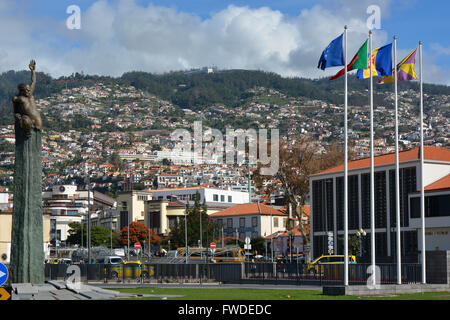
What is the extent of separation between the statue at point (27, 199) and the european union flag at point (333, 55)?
12554 mm

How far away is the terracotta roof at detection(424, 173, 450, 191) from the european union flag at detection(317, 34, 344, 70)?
2587 cm

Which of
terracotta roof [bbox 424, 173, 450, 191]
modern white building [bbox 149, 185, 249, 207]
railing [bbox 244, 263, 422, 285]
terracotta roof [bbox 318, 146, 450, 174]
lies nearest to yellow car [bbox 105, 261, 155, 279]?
railing [bbox 244, 263, 422, 285]

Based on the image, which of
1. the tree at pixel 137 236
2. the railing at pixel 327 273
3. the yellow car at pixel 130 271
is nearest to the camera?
the railing at pixel 327 273

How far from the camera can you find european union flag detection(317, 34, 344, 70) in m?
30.4

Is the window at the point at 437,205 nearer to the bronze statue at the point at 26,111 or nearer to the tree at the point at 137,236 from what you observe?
the bronze statue at the point at 26,111

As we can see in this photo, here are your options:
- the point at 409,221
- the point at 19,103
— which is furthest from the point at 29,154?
the point at 409,221

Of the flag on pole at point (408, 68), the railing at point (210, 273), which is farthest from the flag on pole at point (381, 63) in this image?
the railing at point (210, 273)

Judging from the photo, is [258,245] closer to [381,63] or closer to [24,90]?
[381,63]

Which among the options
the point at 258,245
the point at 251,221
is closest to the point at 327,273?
the point at 258,245

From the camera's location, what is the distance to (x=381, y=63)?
32438mm

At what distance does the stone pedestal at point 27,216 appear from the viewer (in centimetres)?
2308

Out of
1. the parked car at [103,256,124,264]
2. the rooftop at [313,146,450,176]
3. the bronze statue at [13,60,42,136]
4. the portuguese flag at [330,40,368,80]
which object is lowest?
the parked car at [103,256,124,264]

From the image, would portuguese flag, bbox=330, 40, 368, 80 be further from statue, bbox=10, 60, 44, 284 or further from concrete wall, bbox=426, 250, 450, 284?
statue, bbox=10, 60, 44, 284

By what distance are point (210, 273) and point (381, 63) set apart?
17.2m
